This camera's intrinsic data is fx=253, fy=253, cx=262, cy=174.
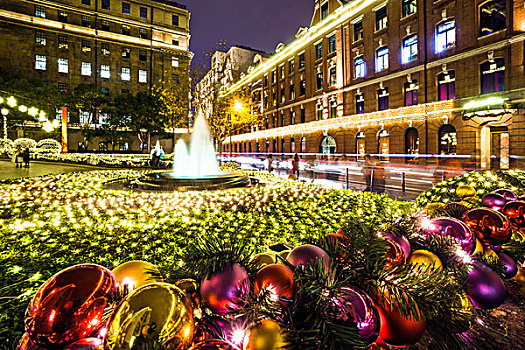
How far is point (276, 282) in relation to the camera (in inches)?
47.0

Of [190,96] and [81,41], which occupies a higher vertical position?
[81,41]

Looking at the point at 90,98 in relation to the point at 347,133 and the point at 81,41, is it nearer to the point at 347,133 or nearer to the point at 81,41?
the point at 81,41

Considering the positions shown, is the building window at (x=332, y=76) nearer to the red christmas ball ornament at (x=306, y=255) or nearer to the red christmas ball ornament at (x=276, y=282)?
the red christmas ball ornament at (x=306, y=255)

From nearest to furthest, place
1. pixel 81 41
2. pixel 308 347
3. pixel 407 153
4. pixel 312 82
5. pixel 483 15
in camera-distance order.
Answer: pixel 308 347
pixel 483 15
pixel 407 153
pixel 312 82
pixel 81 41

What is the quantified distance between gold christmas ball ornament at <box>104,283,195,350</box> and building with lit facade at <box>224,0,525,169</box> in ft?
66.7

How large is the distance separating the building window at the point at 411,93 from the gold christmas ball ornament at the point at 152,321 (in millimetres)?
25804

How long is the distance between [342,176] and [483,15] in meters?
15.1

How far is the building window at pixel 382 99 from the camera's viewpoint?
2438cm

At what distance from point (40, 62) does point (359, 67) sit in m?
49.1

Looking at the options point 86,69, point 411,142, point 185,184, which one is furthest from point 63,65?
point 411,142

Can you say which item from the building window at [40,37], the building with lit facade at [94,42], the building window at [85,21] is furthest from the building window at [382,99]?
the building window at [40,37]

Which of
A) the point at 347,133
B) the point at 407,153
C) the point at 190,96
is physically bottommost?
the point at 407,153

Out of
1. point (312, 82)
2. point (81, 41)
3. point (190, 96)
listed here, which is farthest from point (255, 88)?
point (81, 41)

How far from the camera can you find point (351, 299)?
104cm
